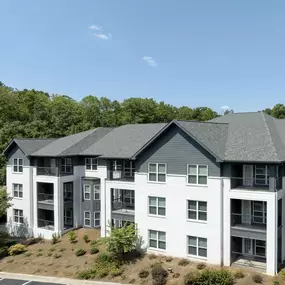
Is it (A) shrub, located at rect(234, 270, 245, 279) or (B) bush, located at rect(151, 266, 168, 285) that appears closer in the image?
(A) shrub, located at rect(234, 270, 245, 279)

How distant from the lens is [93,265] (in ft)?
93.8

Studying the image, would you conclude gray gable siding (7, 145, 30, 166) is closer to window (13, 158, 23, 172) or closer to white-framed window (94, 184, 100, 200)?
window (13, 158, 23, 172)

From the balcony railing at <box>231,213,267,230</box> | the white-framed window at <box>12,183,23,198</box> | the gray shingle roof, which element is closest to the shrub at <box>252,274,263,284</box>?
the balcony railing at <box>231,213,267,230</box>

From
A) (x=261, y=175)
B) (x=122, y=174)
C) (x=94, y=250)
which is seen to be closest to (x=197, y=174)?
(x=261, y=175)

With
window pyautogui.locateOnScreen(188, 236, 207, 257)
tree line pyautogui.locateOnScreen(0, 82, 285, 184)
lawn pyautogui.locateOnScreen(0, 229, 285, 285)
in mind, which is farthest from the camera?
tree line pyautogui.locateOnScreen(0, 82, 285, 184)

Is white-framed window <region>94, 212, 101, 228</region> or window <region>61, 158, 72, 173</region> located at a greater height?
window <region>61, 158, 72, 173</region>

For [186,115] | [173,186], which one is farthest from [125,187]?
[186,115]

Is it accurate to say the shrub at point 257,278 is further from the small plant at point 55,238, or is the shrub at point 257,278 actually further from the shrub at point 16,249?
the shrub at point 16,249

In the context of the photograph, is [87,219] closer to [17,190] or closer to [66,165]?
[66,165]

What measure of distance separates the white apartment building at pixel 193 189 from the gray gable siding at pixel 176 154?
0.09 m

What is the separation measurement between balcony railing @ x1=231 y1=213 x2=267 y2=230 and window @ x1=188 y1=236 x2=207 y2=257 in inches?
121

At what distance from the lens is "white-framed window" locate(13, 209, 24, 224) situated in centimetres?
3991

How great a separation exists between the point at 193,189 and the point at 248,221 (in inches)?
208

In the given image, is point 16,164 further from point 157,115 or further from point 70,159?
point 157,115
